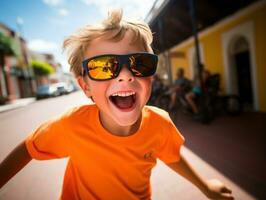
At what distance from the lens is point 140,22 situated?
56.6 inches

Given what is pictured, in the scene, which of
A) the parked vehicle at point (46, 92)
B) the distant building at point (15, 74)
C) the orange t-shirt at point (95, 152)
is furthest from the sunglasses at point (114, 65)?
the distant building at point (15, 74)

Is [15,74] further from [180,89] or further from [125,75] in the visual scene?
[125,75]

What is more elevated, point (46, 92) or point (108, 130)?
point (46, 92)

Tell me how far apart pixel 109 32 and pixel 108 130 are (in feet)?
1.99

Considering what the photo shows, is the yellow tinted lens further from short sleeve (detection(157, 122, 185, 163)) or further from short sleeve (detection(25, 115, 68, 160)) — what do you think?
short sleeve (detection(157, 122, 185, 163))

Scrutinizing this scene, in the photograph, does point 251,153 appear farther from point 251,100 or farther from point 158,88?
point 158,88

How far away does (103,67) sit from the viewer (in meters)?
1.23

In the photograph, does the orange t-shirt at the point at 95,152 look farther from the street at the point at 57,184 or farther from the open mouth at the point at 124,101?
the street at the point at 57,184

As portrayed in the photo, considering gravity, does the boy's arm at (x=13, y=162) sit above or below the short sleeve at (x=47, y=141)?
below

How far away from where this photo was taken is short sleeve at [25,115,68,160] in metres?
1.31

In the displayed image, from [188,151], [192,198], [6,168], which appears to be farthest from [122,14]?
[188,151]

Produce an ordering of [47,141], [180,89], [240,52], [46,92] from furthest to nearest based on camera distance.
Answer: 1. [46,92]
2. [240,52]
3. [180,89]
4. [47,141]

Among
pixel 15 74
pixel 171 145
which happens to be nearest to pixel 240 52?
pixel 171 145

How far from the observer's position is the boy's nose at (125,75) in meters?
1.23
